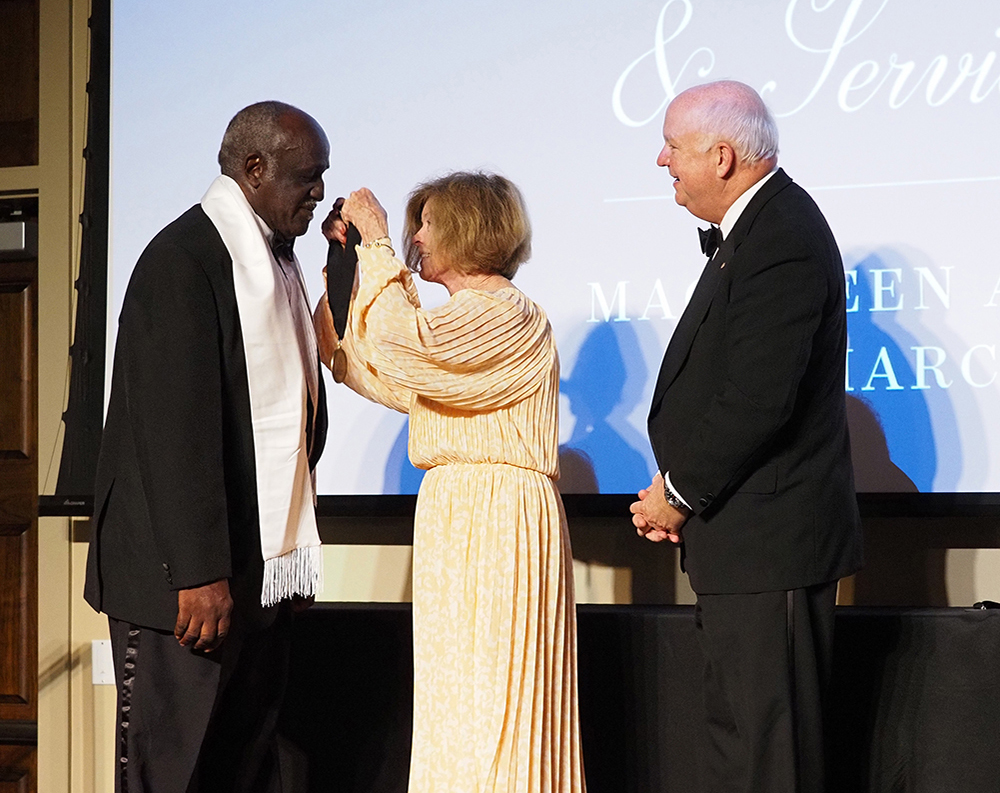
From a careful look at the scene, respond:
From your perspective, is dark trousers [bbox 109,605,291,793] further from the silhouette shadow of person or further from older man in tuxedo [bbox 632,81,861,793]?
the silhouette shadow of person

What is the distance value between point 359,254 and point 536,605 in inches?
31.6

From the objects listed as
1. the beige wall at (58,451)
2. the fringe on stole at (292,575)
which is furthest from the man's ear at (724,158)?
the beige wall at (58,451)

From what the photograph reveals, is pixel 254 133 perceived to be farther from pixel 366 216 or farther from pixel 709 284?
pixel 709 284

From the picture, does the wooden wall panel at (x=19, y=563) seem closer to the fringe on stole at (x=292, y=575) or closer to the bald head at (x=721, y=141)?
the fringe on stole at (x=292, y=575)

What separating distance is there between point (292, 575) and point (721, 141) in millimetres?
1160

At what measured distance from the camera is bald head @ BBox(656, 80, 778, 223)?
7.18ft

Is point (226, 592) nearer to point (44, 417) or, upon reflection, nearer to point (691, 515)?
point (691, 515)

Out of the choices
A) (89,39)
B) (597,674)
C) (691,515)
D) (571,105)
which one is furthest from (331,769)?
(89,39)

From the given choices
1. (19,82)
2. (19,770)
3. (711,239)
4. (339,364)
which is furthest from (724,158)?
(19,770)

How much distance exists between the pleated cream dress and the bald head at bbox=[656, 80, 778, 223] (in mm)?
422

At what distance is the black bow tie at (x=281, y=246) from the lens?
220 centimetres

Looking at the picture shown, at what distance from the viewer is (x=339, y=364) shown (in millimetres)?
2547

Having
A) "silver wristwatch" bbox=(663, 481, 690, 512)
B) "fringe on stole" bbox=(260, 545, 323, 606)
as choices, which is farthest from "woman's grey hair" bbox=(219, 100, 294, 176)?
"silver wristwatch" bbox=(663, 481, 690, 512)

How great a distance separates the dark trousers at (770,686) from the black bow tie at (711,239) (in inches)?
28.2
